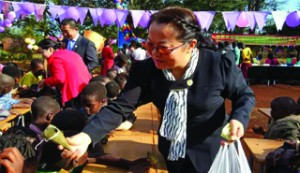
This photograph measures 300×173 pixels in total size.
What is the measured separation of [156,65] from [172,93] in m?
0.16

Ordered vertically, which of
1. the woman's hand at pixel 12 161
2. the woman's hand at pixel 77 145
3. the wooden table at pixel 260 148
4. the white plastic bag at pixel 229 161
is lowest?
the wooden table at pixel 260 148

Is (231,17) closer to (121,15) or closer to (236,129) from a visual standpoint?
(121,15)

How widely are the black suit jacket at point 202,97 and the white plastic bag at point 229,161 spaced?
13cm

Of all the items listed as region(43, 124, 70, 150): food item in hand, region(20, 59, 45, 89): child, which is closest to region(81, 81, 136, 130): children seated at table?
region(43, 124, 70, 150): food item in hand

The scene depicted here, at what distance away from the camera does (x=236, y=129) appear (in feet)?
4.66

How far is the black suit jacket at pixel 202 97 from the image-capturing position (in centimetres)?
160

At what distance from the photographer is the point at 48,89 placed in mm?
4902

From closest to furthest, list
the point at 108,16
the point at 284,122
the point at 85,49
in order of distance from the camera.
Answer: the point at 284,122
the point at 85,49
the point at 108,16

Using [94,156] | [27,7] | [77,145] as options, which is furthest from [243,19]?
[77,145]

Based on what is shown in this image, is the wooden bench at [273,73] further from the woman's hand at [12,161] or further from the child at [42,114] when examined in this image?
the woman's hand at [12,161]

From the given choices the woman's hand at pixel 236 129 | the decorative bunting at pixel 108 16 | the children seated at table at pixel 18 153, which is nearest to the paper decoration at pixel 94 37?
the decorative bunting at pixel 108 16

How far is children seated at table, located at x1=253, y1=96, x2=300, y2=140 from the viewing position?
2.85 metres

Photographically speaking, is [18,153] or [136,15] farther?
[136,15]

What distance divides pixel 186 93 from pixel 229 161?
0.35 meters
